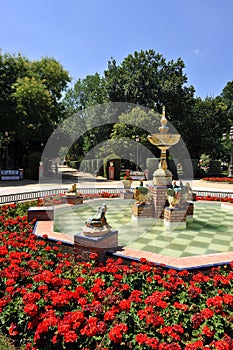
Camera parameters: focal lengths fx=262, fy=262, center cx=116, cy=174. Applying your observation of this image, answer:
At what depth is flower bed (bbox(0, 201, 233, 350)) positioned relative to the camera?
3.43 metres

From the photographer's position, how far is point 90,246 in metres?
6.03

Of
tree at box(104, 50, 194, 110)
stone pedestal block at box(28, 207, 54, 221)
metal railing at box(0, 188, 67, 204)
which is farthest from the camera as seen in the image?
tree at box(104, 50, 194, 110)

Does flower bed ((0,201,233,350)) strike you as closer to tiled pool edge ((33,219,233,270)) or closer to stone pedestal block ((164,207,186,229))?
tiled pool edge ((33,219,233,270))

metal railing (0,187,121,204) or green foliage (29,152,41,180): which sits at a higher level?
green foliage (29,152,41,180)

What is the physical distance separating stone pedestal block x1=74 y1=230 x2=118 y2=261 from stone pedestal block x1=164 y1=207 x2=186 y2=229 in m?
3.68

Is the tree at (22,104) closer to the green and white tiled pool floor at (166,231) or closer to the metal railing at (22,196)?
the metal railing at (22,196)

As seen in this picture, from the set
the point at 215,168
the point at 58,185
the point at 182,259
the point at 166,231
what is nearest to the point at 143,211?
the point at 166,231

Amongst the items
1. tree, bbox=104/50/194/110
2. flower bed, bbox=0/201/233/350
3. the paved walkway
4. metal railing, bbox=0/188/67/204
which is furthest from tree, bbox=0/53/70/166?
flower bed, bbox=0/201/233/350

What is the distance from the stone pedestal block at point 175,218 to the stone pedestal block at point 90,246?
12.1ft

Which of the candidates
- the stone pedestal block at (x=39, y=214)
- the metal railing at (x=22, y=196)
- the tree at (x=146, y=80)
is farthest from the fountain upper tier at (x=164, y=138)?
the tree at (x=146, y=80)

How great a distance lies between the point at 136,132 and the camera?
107 feet

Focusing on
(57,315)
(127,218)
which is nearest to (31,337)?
(57,315)

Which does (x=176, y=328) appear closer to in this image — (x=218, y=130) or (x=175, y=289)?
(x=175, y=289)

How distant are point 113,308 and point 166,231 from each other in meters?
5.48
